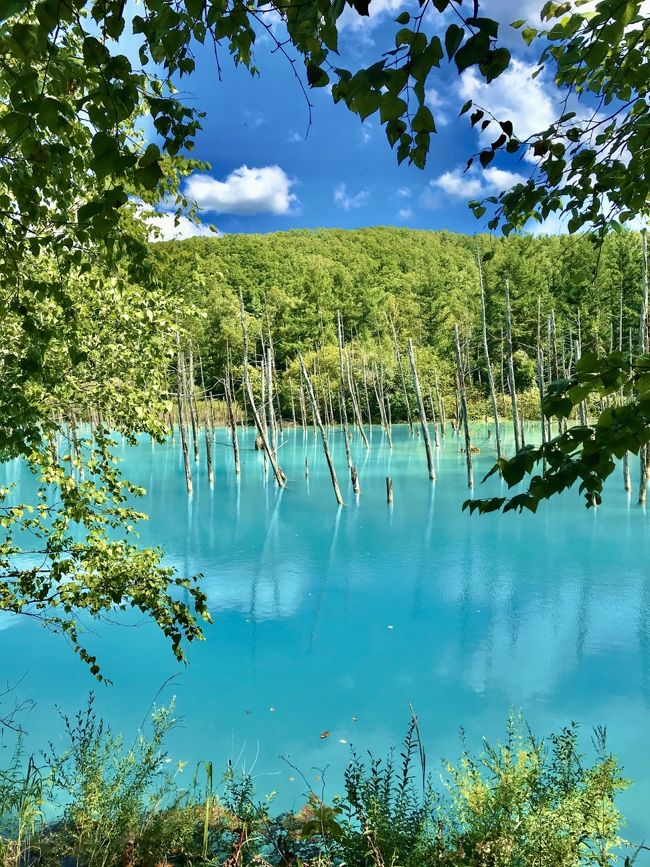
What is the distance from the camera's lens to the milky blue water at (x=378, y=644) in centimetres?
682

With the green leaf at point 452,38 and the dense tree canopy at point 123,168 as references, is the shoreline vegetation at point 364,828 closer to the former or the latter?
the dense tree canopy at point 123,168

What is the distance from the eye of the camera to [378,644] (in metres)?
9.33

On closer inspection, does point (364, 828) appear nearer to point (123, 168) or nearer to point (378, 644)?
point (123, 168)

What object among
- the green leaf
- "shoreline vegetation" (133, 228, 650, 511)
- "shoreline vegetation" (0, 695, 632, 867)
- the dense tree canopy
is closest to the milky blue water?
"shoreline vegetation" (0, 695, 632, 867)

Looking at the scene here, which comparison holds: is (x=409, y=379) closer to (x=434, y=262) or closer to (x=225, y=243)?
(x=434, y=262)

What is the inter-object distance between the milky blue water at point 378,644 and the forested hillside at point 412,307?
17.2 metres

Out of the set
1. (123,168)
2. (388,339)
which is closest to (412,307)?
(388,339)

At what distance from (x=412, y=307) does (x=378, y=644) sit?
173 feet

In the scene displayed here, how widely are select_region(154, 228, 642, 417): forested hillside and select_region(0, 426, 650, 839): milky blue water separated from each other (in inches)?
678

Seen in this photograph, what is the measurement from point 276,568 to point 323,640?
13.5 ft

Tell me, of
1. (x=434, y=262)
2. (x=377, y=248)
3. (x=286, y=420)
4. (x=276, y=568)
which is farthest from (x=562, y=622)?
(x=377, y=248)

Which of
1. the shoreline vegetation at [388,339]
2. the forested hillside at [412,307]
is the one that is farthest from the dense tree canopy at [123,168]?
the forested hillside at [412,307]

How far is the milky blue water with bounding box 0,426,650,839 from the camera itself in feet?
22.4

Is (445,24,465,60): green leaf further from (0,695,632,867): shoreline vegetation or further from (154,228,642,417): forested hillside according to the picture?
(154,228,642,417): forested hillside
